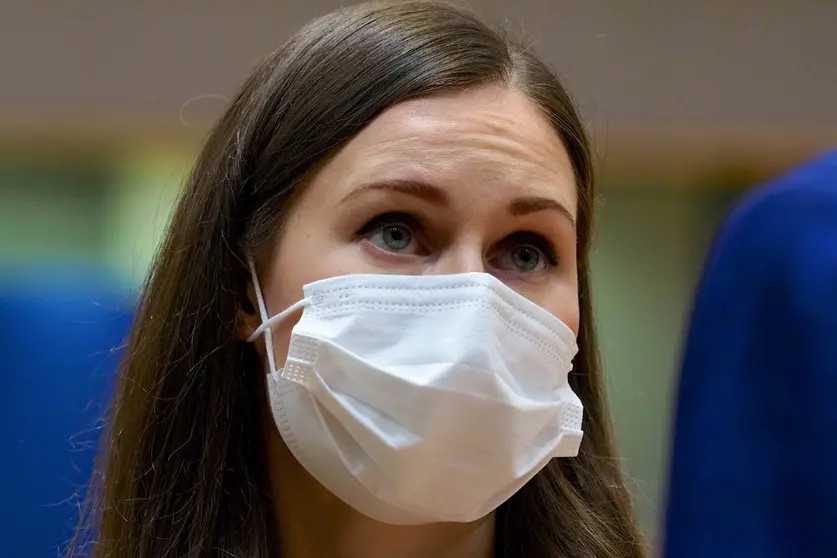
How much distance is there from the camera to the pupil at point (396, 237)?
4.83 ft

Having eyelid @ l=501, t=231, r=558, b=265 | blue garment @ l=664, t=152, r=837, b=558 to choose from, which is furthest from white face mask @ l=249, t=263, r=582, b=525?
blue garment @ l=664, t=152, r=837, b=558

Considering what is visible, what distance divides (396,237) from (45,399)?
5.26ft

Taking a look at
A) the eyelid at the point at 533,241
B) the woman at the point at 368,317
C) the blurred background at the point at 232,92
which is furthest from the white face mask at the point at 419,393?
the blurred background at the point at 232,92

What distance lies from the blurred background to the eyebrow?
1592 millimetres

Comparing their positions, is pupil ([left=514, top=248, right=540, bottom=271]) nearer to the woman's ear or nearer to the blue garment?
the woman's ear

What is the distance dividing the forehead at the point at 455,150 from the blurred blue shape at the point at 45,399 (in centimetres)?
121

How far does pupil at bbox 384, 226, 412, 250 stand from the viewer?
4.83 feet

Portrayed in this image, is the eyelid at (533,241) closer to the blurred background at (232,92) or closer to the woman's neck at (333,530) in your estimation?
the woman's neck at (333,530)

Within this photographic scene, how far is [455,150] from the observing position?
1.45 meters

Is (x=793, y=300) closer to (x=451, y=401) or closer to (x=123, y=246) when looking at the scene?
(x=451, y=401)

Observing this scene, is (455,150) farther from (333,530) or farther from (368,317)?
(333,530)

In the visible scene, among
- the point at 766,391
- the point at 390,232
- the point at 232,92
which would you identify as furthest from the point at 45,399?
the point at 766,391

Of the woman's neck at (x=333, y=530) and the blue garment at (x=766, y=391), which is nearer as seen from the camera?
the blue garment at (x=766, y=391)

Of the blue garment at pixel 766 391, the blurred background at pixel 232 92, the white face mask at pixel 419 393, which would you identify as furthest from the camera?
the blurred background at pixel 232 92
